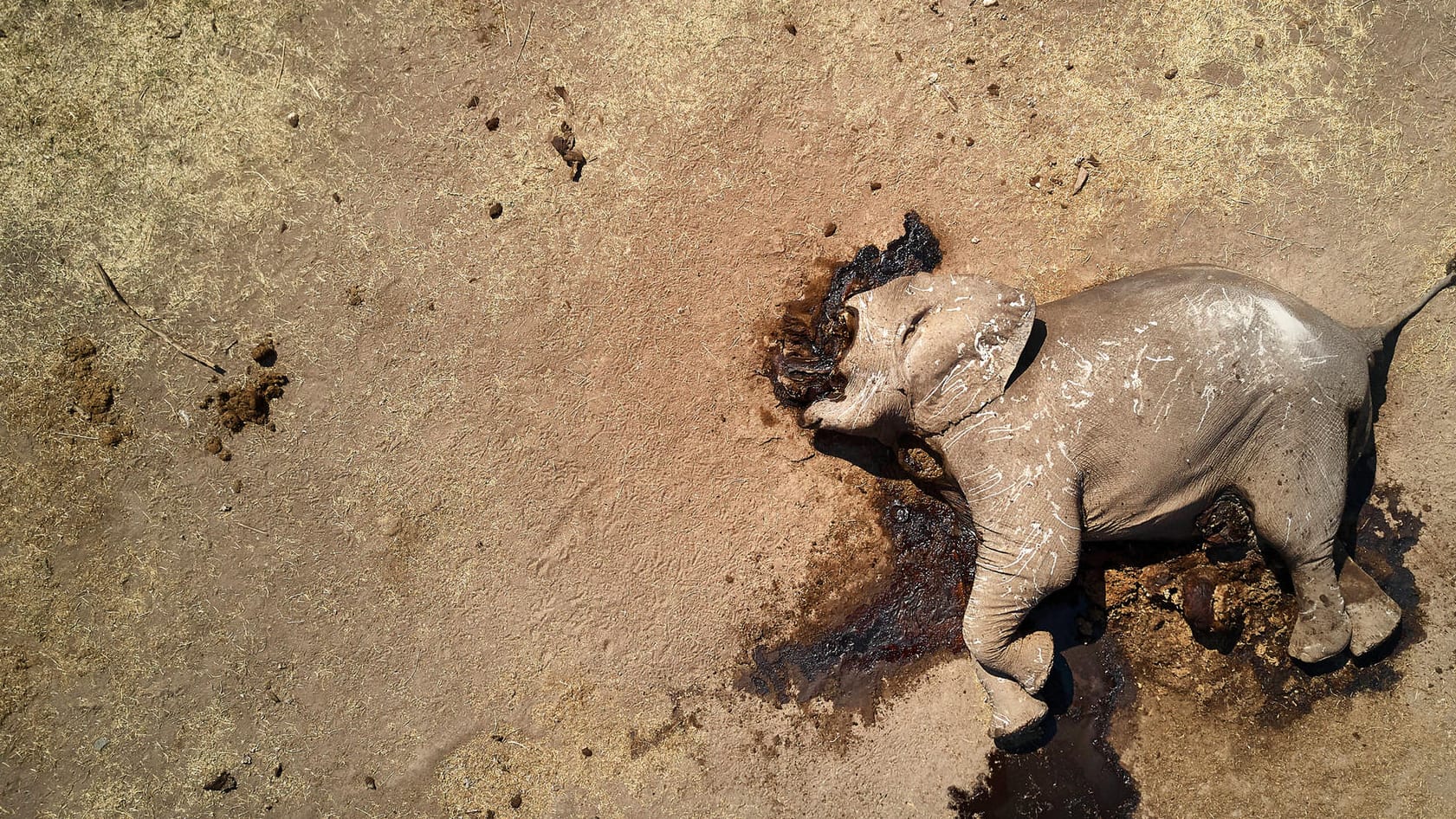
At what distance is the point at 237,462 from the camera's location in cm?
392

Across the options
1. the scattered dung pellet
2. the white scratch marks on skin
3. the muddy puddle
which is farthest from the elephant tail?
the scattered dung pellet

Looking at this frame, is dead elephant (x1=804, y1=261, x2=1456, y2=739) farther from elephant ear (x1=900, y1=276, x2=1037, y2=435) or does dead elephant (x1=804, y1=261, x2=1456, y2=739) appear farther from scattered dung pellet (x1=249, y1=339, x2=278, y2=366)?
scattered dung pellet (x1=249, y1=339, x2=278, y2=366)

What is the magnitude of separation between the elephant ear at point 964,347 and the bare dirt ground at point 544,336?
52 cm

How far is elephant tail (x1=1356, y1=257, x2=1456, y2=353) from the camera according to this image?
3.68m

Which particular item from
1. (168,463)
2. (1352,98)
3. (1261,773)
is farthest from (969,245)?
(168,463)

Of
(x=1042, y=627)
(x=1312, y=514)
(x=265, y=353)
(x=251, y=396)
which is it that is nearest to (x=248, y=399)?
(x=251, y=396)

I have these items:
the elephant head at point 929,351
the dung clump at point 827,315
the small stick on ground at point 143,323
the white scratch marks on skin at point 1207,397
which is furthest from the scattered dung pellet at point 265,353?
the white scratch marks on skin at point 1207,397

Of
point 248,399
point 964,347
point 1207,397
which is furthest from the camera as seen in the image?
point 248,399

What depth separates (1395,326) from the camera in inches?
148

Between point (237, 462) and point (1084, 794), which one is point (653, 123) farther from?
point (1084, 794)

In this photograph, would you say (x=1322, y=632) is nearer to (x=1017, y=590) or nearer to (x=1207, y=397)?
(x=1207, y=397)

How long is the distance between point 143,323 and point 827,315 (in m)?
3.67

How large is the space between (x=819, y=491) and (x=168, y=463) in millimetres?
3496

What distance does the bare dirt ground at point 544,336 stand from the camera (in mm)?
3887
